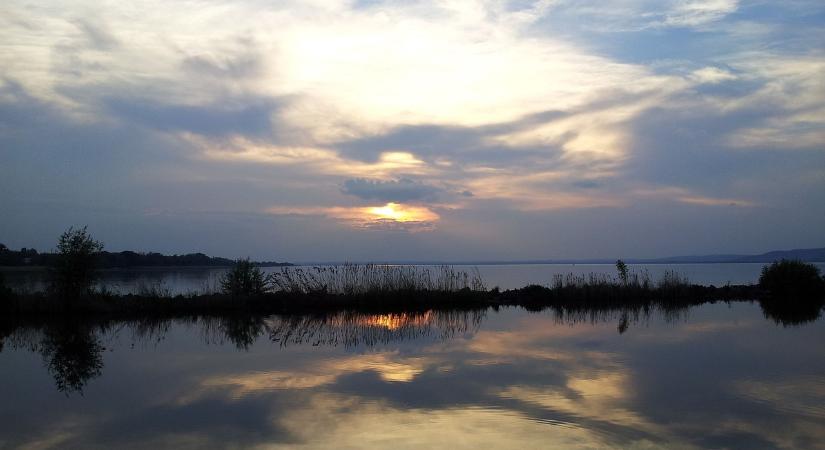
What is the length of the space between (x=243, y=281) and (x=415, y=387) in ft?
45.9

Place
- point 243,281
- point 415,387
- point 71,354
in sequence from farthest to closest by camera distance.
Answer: point 243,281 → point 71,354 → point 415,387

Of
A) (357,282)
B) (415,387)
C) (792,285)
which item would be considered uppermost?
(357,282)

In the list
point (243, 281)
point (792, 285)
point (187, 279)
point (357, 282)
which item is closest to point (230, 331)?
point (243, 281)

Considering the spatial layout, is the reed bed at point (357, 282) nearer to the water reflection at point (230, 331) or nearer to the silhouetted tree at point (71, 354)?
the water reflection at point (230, 331)

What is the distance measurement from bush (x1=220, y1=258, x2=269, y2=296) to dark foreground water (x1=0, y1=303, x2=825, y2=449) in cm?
568

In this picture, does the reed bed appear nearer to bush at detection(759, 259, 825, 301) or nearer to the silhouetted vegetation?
the silhouetted vegetation

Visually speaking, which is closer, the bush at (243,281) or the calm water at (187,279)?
the bush at (243,281)

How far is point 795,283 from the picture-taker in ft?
81.8

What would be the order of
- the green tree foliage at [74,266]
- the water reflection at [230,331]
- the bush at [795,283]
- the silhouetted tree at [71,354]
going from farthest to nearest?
the bush at [795,283] → the green tree foliage at [74,266] → the water reflection at [230,331] → the silhouetted tree at [71,354]

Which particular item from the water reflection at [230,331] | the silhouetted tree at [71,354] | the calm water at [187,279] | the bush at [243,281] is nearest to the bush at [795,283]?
the calm water at [187,279]

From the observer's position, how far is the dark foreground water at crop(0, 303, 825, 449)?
641cm

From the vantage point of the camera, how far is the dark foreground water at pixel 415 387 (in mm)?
6406

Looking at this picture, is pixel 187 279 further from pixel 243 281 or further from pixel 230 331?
pixel 230 331

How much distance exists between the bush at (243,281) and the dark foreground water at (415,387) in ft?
18.6
